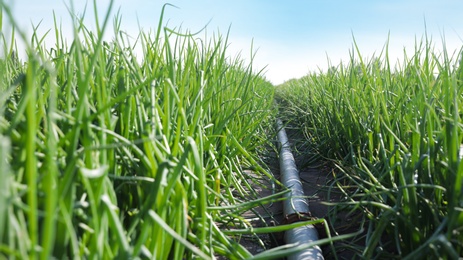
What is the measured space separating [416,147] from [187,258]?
0.62 meters

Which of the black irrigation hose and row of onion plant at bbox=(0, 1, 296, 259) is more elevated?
row of onion plant at bbox=(0, 1, 296, 259)

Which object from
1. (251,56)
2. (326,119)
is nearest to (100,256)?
(251,56)

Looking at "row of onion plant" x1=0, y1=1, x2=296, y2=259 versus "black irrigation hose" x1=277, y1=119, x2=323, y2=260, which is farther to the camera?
"black irrigation hose" x1=277, y1=119, x2=323, y2=260

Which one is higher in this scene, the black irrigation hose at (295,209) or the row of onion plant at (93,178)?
the row of onion plant at (93,178)

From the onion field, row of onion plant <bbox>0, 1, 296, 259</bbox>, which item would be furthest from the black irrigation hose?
row of onion plant <bbox>0, 1, 296, 259</bbox>

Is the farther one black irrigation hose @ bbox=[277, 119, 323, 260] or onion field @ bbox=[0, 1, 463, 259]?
black irrigation hose @ bbox=[277, 119, 323, 260]

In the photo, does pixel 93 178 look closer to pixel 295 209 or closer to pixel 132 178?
pixel 132 178

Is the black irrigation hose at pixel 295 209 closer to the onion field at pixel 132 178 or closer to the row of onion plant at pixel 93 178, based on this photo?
the onion field at pixel 132 178

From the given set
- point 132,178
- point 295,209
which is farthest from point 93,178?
point 295,209

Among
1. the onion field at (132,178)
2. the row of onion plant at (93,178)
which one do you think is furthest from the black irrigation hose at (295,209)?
the row of onion plant at (93,178)

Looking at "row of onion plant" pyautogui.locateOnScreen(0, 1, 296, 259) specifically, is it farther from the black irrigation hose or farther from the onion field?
the black irrigation hose

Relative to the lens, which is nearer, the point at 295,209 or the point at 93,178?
the point at 93,178

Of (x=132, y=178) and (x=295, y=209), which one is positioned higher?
(x=132, y=178)

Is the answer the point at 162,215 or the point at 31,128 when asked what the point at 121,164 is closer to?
the point at 162,215
